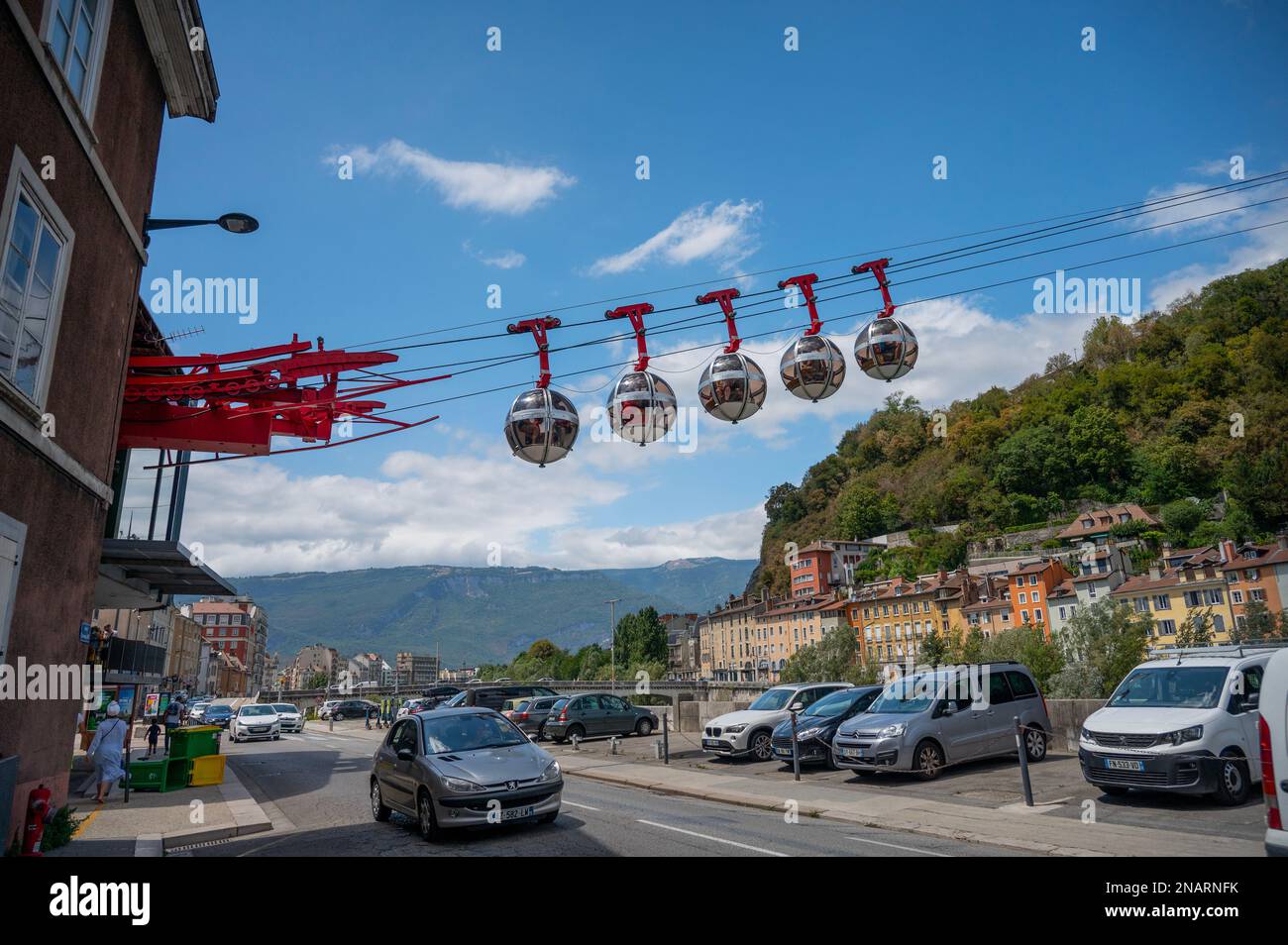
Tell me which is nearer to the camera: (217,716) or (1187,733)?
(1187,733)

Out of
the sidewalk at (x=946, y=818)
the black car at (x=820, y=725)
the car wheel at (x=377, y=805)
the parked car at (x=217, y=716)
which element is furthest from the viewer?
the parked car at (x=217, y=716)

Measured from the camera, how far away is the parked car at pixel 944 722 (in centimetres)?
1380

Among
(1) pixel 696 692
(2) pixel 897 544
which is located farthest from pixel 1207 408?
(1) pixel 696 692

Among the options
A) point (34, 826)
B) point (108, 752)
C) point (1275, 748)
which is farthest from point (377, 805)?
point (1275, 748)

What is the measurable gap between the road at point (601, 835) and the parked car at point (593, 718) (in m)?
11.6

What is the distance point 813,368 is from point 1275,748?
480 cm

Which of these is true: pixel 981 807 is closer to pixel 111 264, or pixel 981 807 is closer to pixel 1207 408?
pixel 111 264

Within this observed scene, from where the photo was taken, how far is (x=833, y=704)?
17.6 m

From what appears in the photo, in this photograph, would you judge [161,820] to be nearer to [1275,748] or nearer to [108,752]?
[108,752]

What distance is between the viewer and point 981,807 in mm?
11188

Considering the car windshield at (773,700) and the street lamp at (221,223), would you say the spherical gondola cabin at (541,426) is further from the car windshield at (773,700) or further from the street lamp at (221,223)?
the car windshield at (773,700)

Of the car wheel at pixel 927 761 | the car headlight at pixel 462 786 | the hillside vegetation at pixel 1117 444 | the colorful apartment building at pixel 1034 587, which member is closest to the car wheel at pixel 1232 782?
the car wheel at pixel 927 761

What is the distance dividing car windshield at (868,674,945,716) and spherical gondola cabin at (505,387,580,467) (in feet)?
31.5

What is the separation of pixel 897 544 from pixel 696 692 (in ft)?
198
